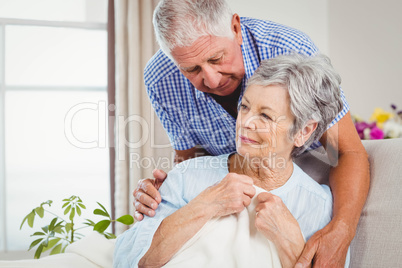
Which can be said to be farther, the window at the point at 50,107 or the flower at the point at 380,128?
the window at the point at 50,107

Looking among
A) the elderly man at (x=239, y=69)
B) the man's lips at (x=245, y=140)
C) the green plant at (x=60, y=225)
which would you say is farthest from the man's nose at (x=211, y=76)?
the green plant at (x=60, y=225)

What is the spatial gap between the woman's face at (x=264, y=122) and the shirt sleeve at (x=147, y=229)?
9.5 inches

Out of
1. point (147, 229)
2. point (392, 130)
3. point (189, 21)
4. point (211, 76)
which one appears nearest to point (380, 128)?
point (392, 130)

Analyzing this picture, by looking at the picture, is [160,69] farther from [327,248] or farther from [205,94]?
[327,248]

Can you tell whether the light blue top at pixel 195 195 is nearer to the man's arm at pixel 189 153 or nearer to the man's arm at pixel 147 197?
the man's arm at pixel 147 197

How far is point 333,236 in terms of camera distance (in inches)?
49.3

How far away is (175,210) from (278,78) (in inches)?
20.5

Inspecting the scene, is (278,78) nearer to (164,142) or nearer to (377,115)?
(377,115)

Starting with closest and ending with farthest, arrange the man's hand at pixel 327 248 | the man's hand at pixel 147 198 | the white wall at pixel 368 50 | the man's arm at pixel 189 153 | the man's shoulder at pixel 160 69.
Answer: the man's hand at pixel 327 248
the man's hand at pixel 147 198
the man's shoulder at pixel 160 69
the man's arm at pixel 189 153
the white wall at pixel 368 50

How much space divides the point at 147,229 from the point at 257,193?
348 mm

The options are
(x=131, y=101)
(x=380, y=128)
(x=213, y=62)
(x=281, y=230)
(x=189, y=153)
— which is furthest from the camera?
(x=131, y=101)

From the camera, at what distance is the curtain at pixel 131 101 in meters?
3.39

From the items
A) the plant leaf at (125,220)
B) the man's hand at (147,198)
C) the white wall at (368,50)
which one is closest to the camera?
the man's hand at (147,198)

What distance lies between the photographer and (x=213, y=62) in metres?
1.43
